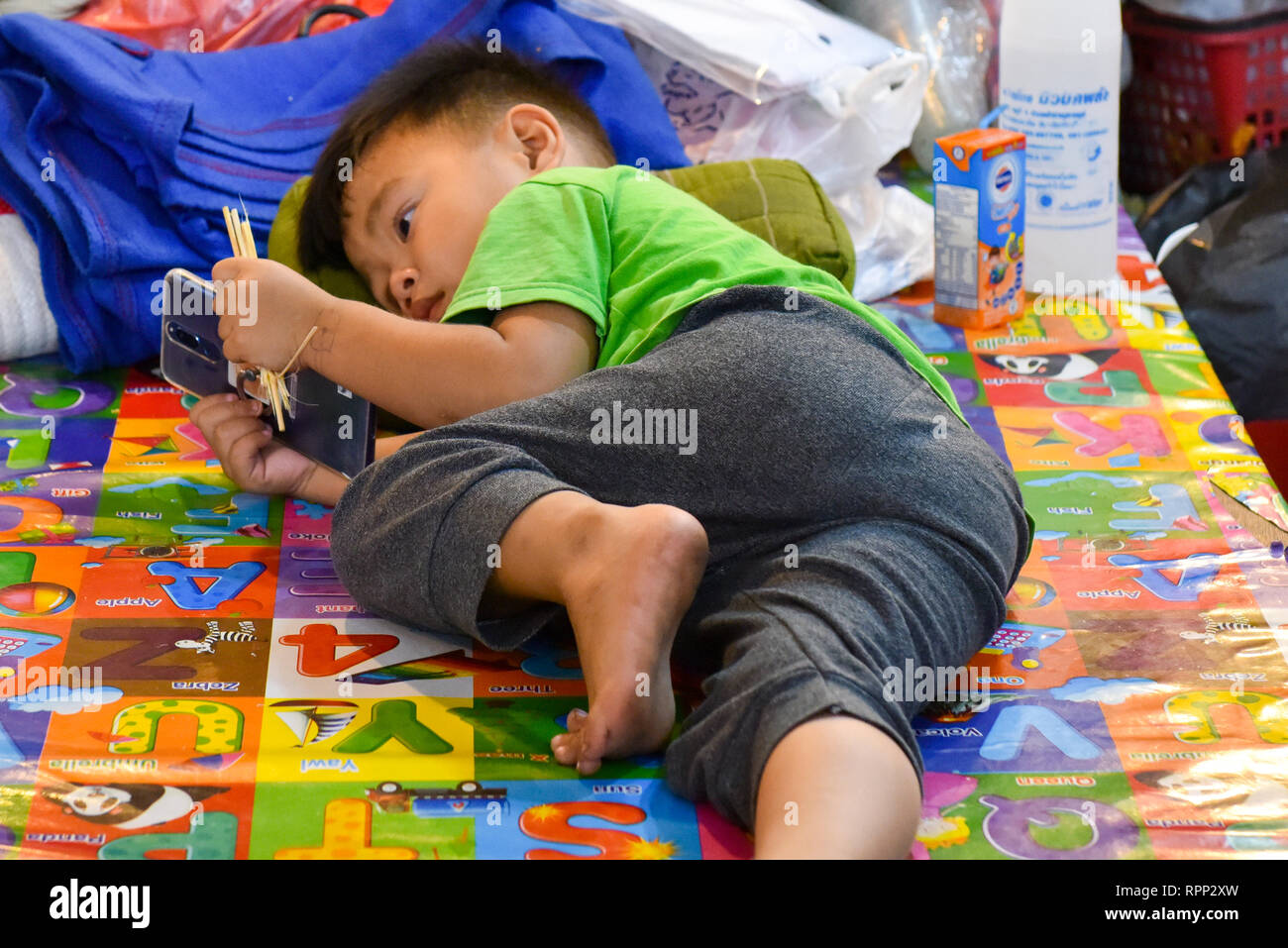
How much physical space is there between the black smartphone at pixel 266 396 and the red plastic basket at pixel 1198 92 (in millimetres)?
1348

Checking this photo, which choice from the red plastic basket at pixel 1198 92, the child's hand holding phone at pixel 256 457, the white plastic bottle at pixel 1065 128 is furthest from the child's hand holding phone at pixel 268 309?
the red plastic basket at pixel 1198 92

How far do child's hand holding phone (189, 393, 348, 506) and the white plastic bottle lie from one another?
0.85 metres

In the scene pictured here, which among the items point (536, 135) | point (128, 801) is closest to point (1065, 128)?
point (536, 135)

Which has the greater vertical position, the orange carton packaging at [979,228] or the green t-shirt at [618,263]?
the green t-shirt at [618,263]

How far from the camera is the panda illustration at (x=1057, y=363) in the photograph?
4.67ft

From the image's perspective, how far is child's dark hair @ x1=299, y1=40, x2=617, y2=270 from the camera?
126cm

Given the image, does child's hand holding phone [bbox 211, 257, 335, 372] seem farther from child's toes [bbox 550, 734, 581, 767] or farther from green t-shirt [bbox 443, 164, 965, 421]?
child's toes [bbox 550, 734, 581, 767]

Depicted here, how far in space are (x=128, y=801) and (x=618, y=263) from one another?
1.71 feet

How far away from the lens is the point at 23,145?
141 cm

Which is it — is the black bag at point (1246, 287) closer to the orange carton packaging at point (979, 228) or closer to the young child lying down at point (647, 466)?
the orange carton packaging at point (979, 228)

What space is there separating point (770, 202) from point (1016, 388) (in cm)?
30

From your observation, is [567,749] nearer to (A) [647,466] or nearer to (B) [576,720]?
(B) [576,720]

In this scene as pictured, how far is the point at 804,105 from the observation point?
5.41 feet
